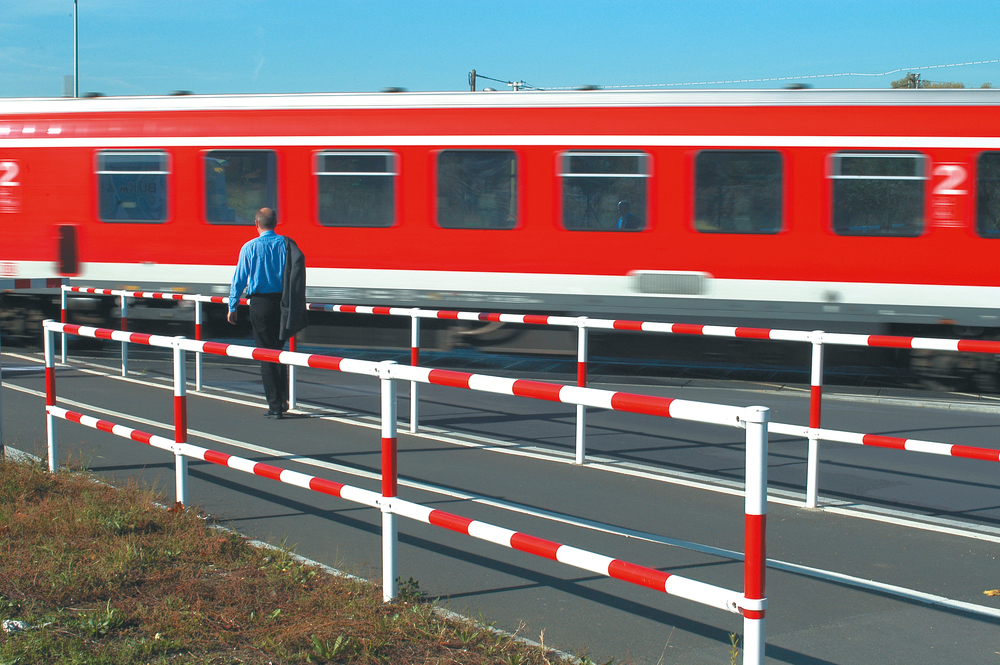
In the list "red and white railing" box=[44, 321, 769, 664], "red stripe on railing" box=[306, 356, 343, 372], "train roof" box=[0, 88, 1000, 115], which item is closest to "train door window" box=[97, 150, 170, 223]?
"train roof" box=[0, 88, 1000, 115]

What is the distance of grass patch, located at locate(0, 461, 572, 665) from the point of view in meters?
3.54

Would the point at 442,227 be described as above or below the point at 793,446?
above

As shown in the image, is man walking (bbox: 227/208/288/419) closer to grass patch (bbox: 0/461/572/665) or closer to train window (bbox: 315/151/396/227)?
grass patch (bbox: 0/461/572/665)

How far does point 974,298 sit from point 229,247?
939cm

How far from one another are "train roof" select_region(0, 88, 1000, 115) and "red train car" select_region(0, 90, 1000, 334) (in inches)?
1.0

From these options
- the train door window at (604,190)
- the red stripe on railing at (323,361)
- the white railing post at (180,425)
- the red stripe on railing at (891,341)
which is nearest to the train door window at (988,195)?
the train door window at (604,190)

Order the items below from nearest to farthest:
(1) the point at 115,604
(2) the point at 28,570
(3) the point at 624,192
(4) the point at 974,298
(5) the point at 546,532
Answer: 1. (1) the point at 115,604
2. (2) the point at 28,570
3. (5) the point at 546,532
4. (4) the point at 974,298
5. (3) the point at 624,192

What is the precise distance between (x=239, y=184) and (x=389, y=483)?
31.4 feet

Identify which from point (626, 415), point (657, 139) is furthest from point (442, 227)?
point (626, 415)

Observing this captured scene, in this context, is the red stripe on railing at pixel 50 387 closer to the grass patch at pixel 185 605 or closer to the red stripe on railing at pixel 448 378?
the grass patch at pixel 185 605

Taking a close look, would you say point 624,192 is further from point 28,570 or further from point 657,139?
point 28,570

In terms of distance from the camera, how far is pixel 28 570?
4.36 m

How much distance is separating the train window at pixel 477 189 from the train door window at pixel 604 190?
2.31 ft

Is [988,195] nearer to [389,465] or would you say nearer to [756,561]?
[389,465]
